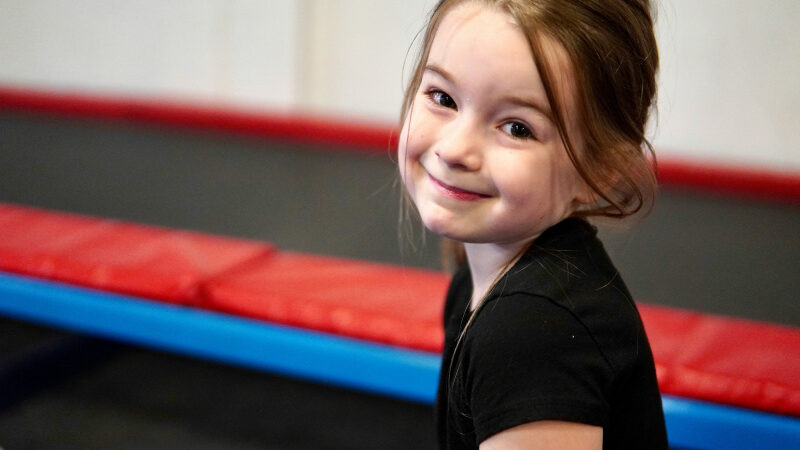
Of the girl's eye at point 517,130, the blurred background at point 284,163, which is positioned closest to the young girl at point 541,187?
the girl's eye at point 517,130

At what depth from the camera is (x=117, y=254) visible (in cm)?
161

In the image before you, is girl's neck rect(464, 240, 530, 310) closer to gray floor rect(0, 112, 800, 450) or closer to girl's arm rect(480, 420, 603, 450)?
girl's arm rect(480, 420, 603, 450)

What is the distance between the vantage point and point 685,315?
4.72 feet

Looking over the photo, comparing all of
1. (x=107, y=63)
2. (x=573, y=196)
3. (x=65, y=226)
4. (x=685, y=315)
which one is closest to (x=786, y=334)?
(x=685, y=315)

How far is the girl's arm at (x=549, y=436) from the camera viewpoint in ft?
2.00

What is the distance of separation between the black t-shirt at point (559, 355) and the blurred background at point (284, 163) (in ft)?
0.67

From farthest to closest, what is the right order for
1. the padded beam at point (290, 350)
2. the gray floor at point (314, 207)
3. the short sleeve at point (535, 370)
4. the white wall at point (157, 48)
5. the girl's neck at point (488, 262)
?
the white wall at point (157, 48), the gray floor at point (314, 207), the padded beam at point (290, 350), the girl's neck at point (488, 262), the short sleeve at point (535, 370)

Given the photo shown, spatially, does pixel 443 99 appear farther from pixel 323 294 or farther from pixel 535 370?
pixel 323 294

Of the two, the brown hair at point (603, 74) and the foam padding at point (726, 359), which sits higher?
the brown hair at point (603, 74)

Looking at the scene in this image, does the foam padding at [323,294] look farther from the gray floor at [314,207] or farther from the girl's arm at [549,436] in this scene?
the girl's arm at [549,436]

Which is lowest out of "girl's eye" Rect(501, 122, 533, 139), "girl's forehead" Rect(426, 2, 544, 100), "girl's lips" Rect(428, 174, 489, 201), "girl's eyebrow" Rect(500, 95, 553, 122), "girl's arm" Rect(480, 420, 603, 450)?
"girl's arm" Rect(480, 420, 603, 450)

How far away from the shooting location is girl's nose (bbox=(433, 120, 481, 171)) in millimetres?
661

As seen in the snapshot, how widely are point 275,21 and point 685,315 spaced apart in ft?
8.14

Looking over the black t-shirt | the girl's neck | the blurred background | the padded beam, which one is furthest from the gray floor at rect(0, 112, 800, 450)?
the black t-shirt
